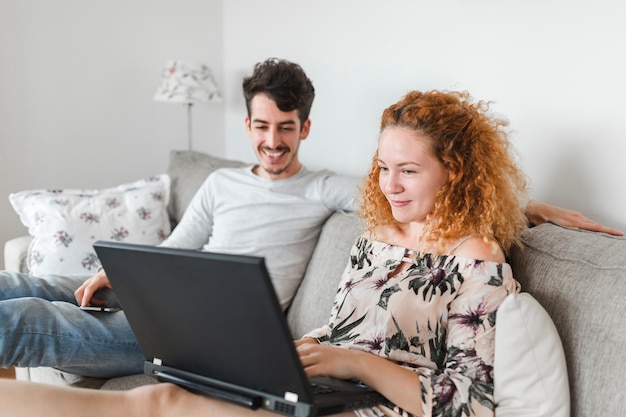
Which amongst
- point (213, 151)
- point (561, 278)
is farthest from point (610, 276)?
point (213, 151)

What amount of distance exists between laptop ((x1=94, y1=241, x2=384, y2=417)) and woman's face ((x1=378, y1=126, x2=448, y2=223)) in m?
0.41

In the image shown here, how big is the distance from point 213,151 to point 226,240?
1539mm

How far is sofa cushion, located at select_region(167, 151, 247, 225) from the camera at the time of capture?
2.90 m

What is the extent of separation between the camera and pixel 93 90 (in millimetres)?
3447

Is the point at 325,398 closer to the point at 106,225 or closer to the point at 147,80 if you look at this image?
the point at 106,225

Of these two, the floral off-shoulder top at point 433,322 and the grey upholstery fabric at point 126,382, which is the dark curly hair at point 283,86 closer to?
the floral off-shoulder top at point 433,322

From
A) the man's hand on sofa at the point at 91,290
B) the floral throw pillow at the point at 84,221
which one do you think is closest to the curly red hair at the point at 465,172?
the man's hand on sofa at the point at 91,290

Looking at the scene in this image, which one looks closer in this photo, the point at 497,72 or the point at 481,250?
the point at 481,250

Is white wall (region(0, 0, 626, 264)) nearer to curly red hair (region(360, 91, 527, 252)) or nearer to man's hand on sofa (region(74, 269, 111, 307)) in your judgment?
curly red hair (region(360, 91, 527, 252))

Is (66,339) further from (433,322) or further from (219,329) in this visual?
(433,322)

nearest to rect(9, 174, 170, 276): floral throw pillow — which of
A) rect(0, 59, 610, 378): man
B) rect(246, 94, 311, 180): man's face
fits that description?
rect(0, 59, 610, 378): man

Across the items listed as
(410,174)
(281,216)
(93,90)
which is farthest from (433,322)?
(93,90)

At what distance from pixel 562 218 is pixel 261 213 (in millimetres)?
911

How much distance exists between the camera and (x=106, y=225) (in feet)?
9.14
